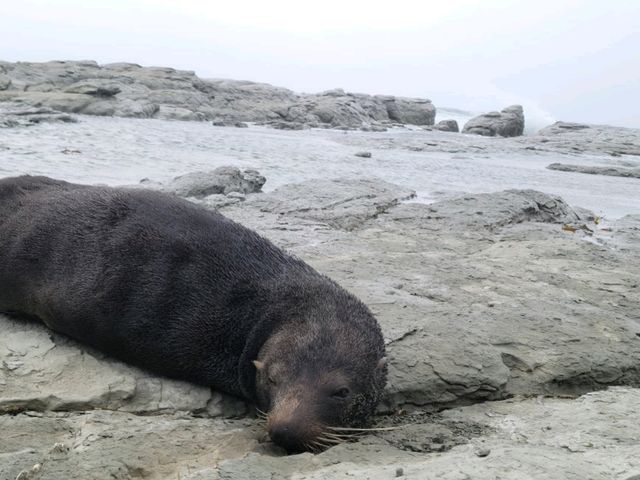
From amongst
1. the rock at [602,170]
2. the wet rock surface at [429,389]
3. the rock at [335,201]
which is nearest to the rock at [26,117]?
the rock at [335,201]

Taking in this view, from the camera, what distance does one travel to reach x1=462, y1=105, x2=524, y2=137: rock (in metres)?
40.6

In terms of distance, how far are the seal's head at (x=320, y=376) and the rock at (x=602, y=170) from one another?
16.1 m

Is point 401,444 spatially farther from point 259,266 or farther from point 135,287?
point 135,287

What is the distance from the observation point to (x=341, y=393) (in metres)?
3.41

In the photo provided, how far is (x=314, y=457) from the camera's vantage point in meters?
3.01

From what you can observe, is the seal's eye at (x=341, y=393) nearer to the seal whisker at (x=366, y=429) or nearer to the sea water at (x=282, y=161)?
the seal whisker at (x=366, y=429)

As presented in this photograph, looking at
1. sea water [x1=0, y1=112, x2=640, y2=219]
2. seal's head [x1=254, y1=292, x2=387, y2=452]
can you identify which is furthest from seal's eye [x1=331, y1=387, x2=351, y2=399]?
sea water [x1=0, y1=112, x2=640, y2=219]

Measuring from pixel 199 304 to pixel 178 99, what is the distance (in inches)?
1276

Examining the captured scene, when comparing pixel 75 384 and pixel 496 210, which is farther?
pixel 496 210

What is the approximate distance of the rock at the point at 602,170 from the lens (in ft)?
58.8

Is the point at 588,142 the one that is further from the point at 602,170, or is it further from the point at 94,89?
the point at 94,89

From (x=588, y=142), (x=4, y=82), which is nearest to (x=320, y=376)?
(x=588, y=142)

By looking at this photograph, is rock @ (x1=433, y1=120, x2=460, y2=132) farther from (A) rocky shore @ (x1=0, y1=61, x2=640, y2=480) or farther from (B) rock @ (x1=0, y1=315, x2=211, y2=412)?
(B) rock @ (x1=0, y1=315, x2=211, y2=412)

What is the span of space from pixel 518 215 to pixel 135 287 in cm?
593
